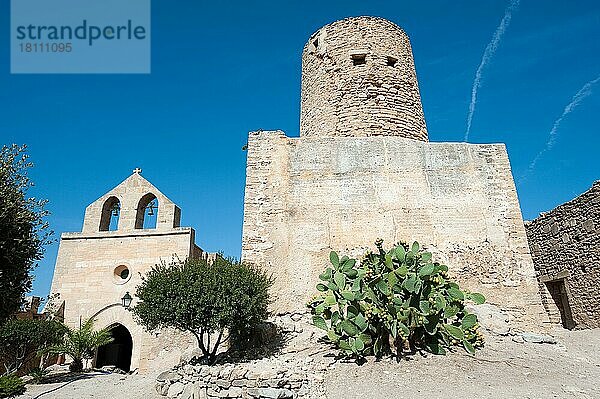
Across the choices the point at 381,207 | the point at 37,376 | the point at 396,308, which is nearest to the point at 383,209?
the point at 381,207

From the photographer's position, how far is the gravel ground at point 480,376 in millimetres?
5699

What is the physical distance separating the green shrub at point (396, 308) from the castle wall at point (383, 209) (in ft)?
7.09

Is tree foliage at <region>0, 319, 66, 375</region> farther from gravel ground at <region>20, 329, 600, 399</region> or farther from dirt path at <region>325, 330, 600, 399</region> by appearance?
dirt path at <region>325, 330, 600, 399</region>

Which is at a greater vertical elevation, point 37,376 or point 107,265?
point 107,265

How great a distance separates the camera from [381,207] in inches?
411

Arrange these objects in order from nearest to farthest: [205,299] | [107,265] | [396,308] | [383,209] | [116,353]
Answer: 1. [396,308]
2. [205,299]
3. [383,209]
4. [107,265]
5. [116,353]

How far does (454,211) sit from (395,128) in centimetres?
333

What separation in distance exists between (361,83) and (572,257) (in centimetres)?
843

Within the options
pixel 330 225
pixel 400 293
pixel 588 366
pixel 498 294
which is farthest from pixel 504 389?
pixel 330 225

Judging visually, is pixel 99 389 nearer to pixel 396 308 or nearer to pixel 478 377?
pixel 396 308

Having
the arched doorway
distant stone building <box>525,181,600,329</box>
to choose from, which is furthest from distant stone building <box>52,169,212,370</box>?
distant stone building <box>525,181,600,329</box>

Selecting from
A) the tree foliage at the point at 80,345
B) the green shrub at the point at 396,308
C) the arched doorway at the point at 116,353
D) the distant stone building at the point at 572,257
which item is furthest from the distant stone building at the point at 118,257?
the distant stone building at the point at 572,257

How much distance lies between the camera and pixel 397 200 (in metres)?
10.5

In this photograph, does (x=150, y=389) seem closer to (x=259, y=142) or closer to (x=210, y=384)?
(x=210, y=384)
